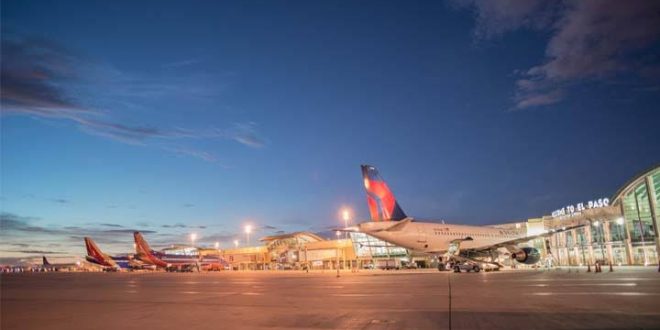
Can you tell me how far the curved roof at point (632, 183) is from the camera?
52.0 m

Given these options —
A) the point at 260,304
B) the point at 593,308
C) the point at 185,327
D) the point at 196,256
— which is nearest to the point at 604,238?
the point at 593,308

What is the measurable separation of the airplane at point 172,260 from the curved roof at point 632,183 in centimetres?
9133

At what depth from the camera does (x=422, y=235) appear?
A: 4722cm

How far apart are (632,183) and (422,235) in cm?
3151

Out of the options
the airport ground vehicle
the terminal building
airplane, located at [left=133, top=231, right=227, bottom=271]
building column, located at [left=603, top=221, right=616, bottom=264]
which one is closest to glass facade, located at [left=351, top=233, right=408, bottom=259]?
the terminal building

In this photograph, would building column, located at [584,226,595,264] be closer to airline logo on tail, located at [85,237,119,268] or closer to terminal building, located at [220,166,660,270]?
terminal building, located at [220,166,660,270]

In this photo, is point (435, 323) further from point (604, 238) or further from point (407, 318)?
point (604, 238)

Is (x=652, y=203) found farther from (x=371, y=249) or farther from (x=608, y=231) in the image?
(x=371, y=249)

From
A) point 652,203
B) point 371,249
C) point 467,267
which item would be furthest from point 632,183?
point 371,249

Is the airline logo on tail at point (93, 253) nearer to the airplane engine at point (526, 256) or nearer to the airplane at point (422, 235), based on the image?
the airplane at point (422, 235)

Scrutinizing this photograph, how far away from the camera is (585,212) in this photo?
61.2 meters

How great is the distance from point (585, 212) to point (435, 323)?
2400 inches

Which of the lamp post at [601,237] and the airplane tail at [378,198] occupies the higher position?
the airplane tail at [378,198]

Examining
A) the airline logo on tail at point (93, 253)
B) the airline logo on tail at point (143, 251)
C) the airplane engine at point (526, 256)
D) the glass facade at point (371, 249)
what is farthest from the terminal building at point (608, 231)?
the airline logo on tail at point (93, 253)
